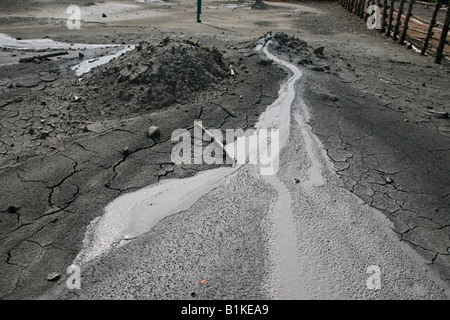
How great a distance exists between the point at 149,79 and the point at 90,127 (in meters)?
1.25

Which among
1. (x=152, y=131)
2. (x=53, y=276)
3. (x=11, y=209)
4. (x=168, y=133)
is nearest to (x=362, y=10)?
(x=168, y=133)

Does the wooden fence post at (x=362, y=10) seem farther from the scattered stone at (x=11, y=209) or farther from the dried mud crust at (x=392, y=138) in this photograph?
the scattered stone at (x=11, y=209)

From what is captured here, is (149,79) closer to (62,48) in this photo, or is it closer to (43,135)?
(43,135)

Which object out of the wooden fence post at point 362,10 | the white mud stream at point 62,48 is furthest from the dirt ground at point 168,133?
the wooden fence post at point 362,10

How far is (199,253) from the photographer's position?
9.11 ft

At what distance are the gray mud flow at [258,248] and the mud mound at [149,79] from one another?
191cm

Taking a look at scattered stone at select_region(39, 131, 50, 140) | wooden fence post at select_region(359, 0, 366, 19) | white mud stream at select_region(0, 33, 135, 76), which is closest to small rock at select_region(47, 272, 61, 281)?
scattered stone at select_region(39, 131, 50, 140)

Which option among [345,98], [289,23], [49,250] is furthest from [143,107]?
[289,23]

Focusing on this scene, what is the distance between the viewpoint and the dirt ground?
3.02 m

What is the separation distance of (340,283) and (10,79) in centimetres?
624

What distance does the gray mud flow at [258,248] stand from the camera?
2.51 metres

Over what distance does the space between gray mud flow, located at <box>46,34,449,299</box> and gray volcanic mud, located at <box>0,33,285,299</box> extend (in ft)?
1.08

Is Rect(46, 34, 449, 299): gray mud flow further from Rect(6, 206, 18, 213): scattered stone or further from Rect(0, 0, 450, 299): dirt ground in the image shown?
Rect(6, 206, 18, 213): scattered stone

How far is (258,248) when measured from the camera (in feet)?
9.33
